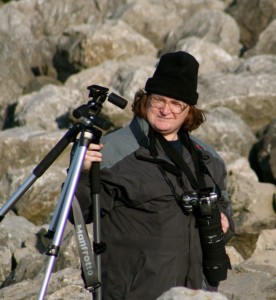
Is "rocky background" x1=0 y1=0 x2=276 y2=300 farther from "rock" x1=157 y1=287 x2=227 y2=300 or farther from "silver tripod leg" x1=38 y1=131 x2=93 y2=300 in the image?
"silver tripod leg" x1=38 y1=131 x2=93 y2=300

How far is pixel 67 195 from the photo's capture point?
4523mm

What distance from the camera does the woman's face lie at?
493 centimetres

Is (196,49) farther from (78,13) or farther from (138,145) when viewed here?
(138,145)

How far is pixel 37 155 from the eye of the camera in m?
15.3

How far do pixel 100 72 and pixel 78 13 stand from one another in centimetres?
1038

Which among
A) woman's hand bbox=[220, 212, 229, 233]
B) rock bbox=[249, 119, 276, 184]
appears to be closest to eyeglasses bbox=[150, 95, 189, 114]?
woman's hand bbox=[220, 212, 229, 233]

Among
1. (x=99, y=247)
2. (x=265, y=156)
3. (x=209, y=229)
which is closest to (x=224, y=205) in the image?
(x=209, y=229)

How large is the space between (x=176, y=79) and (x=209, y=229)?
0.82 m

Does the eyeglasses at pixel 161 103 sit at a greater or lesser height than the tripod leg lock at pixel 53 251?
greater

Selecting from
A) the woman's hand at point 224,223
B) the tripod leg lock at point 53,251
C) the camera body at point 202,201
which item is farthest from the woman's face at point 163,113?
the tripod leg lock at point 53,251

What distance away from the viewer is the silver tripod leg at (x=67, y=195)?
4.43 metres

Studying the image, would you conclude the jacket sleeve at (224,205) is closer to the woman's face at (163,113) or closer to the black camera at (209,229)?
the black camera at (209,229)

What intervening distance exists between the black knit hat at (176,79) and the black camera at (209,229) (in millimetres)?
532

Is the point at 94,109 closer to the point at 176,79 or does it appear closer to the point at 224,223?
the point at 176,79
